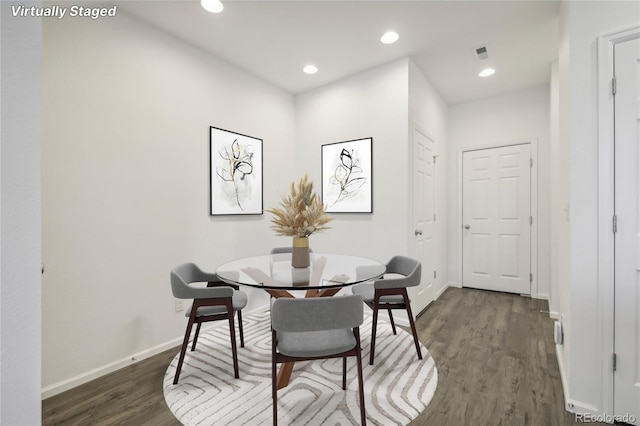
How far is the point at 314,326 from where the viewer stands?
4.81ft

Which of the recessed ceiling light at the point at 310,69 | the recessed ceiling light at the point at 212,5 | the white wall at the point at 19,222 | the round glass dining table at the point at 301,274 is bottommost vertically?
the round glass dining table at the point at 301,274

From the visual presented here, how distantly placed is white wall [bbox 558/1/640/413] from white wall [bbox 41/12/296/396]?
9.48 feet

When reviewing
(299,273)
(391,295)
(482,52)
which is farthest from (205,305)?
(482,52)

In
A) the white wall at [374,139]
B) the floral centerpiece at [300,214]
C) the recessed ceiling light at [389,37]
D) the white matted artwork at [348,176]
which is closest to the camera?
the floral centerpiece at [300,214]

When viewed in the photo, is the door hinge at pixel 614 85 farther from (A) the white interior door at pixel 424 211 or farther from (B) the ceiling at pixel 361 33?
(A) the white interior door at pixel 424 211

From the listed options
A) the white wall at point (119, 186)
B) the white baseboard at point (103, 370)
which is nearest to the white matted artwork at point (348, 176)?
the white wall at point (119, 186)

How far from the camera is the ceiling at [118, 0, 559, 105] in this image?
91.6 inches

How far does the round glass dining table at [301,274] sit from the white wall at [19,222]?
1.05 metres

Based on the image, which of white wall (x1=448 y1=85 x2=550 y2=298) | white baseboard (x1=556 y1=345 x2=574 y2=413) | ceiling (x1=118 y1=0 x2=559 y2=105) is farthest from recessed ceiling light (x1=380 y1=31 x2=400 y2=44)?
white baseboard (x1=556 y1=345 x2=574 y2=413)

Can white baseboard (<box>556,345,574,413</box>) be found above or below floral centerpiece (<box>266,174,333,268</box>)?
below

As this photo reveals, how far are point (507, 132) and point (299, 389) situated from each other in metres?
4.22

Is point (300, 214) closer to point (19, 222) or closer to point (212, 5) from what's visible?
point (19, 222)

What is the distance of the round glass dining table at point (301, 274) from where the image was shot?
69.2 inches

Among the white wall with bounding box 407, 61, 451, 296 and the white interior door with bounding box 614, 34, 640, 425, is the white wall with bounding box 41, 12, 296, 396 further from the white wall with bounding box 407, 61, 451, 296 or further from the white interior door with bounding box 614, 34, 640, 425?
the white interior door with bounding box 614, 34, 640, 425
